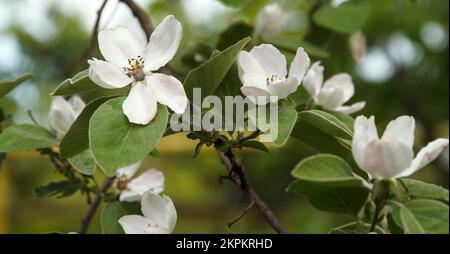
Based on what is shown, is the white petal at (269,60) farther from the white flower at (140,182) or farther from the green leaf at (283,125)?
the white flower at (140,182)

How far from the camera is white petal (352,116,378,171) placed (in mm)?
526

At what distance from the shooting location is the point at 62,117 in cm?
74

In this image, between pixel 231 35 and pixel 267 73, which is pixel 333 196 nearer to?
pixel 267 73

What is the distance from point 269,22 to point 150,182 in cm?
33

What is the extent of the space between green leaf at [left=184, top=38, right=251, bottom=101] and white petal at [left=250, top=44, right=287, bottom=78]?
35mm

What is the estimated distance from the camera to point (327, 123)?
58 centimetres

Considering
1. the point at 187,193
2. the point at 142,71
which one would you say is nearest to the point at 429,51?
the point at 187,193

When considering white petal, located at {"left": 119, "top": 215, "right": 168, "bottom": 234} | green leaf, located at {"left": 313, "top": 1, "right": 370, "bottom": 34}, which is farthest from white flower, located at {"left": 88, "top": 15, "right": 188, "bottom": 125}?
green leaf, located at {"left": 313, "top": 1, "right": 370, "bottom": 34}

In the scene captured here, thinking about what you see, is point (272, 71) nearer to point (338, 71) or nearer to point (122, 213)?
point (122, 213)

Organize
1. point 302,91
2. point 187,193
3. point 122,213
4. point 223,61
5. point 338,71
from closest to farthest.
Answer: point 223,61 → point 122,213 → point 302,91 → point 338,71 → point 187,193

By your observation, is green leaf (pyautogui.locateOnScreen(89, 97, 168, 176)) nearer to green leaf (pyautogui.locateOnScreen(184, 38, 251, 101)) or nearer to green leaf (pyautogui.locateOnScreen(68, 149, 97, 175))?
green leaf (pyautogui.locateOnScreen(184, 38, 251, 101))

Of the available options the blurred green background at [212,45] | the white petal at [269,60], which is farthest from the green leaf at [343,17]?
the white petal at [269,60]

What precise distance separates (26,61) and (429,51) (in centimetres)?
159
